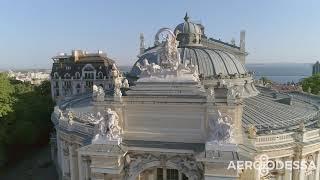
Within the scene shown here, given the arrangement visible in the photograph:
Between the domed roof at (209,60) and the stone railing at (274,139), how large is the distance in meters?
8.25

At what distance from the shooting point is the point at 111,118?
21.7m

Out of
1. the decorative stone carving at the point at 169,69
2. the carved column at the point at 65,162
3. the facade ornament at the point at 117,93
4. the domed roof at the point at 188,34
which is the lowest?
the carved column at the point at 65,162

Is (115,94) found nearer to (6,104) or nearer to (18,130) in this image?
(6,104)

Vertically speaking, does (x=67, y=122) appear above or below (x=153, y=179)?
above

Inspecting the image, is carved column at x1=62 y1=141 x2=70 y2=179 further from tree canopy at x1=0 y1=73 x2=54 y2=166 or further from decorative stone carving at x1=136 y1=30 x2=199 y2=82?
decorative stone carving at x1=136 y1=30 x2=199 y2=82

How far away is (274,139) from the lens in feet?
76.8

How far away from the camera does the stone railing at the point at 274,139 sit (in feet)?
76.1

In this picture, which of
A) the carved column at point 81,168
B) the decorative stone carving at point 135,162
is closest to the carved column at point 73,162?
the carved column at point 81,168

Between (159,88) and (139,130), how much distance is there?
3112mm

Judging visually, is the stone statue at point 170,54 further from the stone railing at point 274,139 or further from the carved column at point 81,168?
the carved column at point 81,168

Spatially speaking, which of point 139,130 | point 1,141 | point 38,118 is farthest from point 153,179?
point 38,118

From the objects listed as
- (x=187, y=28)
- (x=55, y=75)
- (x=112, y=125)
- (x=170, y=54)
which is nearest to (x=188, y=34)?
(x=187, y=28)

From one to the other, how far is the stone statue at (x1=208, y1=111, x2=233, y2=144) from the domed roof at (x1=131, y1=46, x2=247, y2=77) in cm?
1004

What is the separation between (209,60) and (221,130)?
39.2 ft
